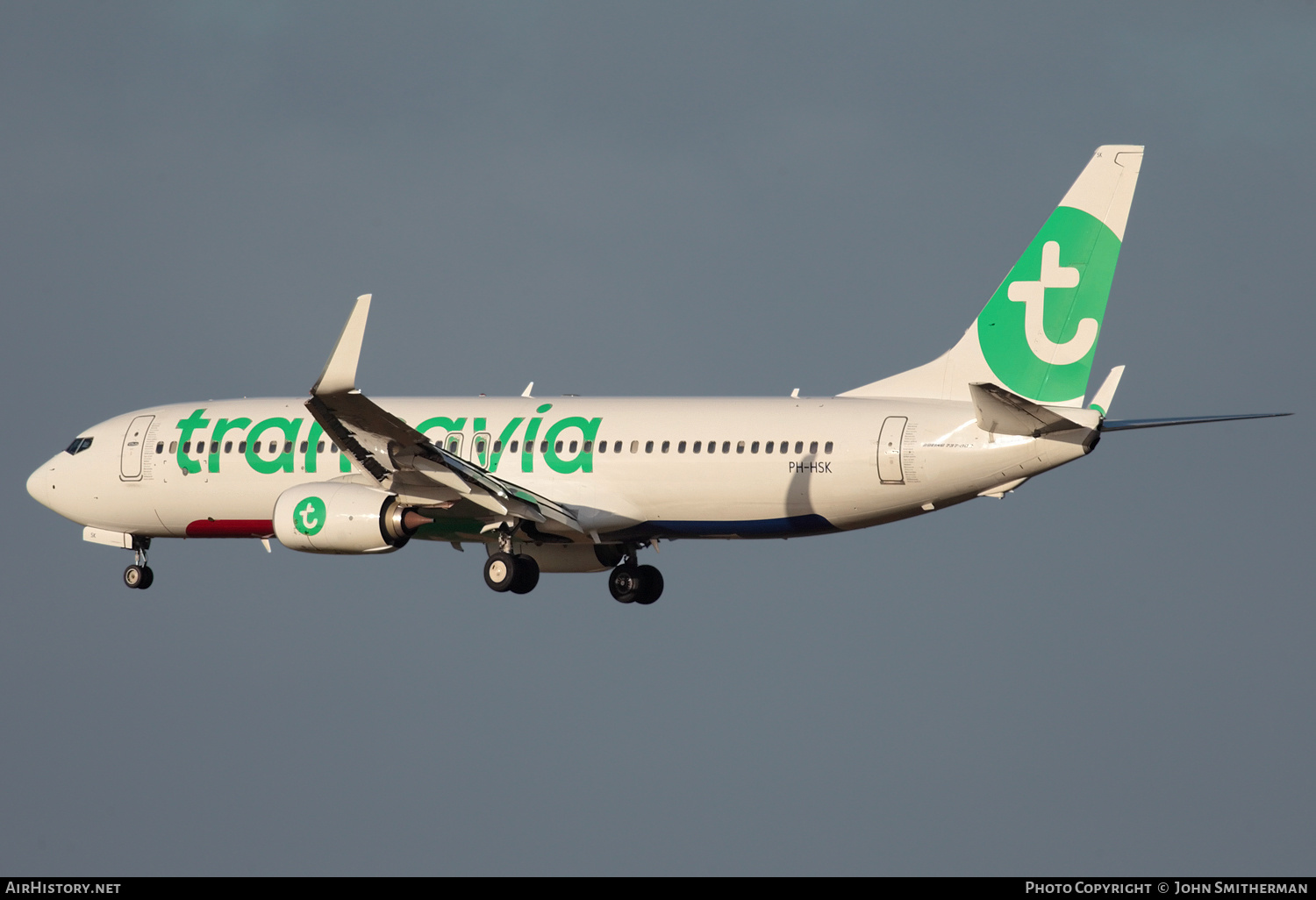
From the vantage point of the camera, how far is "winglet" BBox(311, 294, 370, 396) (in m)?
34.5

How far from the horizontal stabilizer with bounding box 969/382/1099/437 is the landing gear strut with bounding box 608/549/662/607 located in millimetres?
10972

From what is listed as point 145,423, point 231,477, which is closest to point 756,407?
point 231,477

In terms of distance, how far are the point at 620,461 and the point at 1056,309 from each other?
9.55 metres

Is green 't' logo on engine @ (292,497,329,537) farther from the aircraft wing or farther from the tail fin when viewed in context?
the tail fin

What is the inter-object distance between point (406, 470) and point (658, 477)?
517cm

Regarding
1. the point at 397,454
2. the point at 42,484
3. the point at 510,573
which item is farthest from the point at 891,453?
the point at 42,484

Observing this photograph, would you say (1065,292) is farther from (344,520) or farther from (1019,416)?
(344,520)

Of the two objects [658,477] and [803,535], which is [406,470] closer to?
[658,477]

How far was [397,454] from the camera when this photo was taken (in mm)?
38375

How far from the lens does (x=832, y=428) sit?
3812cm

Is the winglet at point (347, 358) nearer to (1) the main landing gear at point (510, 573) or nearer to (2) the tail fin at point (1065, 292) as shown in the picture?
(1) the main landing gear at point (510, 573)

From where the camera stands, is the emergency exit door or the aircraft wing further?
the emergency exit door

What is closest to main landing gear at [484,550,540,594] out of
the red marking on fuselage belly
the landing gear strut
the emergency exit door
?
the landing gear strut

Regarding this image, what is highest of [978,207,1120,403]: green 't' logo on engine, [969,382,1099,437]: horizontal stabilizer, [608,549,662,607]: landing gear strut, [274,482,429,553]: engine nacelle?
[978,207,1120,403]: green 't' logo on engine
